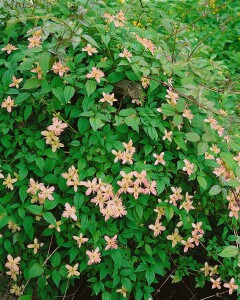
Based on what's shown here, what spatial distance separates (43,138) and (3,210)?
310 mm

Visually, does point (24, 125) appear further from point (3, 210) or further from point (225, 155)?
point (225, 155)

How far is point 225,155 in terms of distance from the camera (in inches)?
80.3

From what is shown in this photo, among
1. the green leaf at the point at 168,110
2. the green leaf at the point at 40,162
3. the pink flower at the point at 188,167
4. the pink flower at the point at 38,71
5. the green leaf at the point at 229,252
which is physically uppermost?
the green leaf at the point at 168,110

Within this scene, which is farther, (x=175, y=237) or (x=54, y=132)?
(x=175, y=237)

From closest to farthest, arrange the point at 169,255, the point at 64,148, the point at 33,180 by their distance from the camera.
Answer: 1. the point at 33,180
2. the point at 64,148
3. the point at 169,255

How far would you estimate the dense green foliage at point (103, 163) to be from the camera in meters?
1.88

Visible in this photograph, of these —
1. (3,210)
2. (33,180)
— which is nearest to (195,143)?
(33,180)

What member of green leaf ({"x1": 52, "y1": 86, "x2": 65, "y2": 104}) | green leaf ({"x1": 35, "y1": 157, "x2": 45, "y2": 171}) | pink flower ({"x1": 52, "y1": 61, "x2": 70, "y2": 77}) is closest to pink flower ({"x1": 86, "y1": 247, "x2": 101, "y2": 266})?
green leaf ({"x1": 35, "y1": 157, "x2": 45, "y2": 171})

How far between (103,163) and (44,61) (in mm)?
437

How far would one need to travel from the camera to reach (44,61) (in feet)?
5.92

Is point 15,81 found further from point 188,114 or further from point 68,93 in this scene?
point 188,114

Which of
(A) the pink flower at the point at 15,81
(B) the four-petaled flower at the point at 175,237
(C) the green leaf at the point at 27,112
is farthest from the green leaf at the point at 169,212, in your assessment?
(A) the pink flower at the point at 15,81

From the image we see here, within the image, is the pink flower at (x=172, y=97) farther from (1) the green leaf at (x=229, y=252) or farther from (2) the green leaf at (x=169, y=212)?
(1) the green leaf at (x=229, y=252)

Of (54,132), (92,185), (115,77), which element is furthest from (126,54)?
(92,185)
